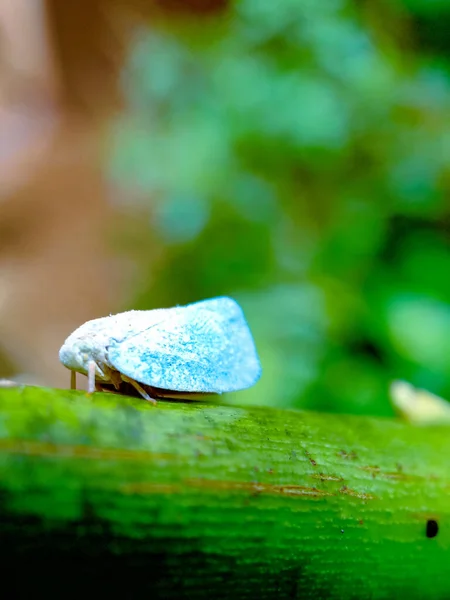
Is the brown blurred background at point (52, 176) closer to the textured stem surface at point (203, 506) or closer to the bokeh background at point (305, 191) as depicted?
the bokeh background at point (305, 191)

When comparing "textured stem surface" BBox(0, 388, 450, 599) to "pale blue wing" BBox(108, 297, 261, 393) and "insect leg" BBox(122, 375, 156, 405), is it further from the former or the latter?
"pale blue wing" BBox(108, 297, 261, 393)

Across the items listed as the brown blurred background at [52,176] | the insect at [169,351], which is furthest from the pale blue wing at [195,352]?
the brown blurred background at [52,176]

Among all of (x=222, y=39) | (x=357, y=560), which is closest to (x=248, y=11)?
(x=222, y=39)

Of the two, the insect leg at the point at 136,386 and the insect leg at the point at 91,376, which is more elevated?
the insect leg at the point at 91,376

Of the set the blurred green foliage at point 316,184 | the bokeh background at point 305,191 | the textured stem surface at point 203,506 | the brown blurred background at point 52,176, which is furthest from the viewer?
the brown blurred background at point 52,176

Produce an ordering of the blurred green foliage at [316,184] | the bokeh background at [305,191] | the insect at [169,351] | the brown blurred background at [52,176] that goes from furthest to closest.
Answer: the brown blurred background at [52,176] → the blurred green foliage at [316,184] → the bokeh background at [305,191] → the insect at [169,351]

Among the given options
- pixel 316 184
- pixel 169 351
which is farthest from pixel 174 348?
pixel 316 184

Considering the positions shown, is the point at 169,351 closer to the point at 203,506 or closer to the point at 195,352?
the point at 195,352

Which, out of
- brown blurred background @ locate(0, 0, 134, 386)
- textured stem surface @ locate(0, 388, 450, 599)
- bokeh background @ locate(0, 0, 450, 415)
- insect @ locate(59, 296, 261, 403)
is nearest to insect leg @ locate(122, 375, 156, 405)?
insect @ locate(59, 296, 261, 403)
